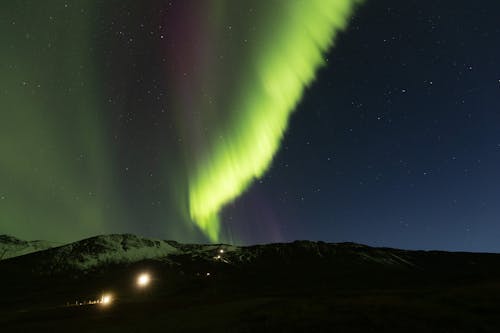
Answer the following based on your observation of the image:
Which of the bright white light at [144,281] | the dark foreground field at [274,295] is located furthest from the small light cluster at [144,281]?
the dark foreground field at [274,295]

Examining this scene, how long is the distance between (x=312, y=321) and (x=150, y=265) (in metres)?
179

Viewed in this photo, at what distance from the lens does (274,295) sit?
251ft

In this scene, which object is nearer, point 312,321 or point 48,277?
point 312,321

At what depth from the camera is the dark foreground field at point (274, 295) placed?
1120 inches

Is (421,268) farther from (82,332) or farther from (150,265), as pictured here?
(82,332)

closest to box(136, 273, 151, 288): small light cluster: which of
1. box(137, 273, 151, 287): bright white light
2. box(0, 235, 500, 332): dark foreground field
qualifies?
box(137, 273, 151, 287): bright white light

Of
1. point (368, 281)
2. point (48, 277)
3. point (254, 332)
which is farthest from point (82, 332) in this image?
point (48, 277)

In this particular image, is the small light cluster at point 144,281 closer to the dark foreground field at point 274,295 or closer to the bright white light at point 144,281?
the bright white light at point 144,281

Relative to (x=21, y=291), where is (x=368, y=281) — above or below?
below

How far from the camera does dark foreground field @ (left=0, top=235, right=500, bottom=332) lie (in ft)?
93.4

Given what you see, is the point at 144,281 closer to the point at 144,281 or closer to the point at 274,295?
the point at 144,281

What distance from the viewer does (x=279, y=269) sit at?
570ft

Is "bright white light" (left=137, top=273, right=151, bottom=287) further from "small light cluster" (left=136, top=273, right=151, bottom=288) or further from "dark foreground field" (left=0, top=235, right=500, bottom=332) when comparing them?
"dark foreground field" (left=0, top=235, right=500, bottom=332)

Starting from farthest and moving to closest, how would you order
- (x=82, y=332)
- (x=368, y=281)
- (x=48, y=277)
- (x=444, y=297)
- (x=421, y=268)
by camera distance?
(x=48, y=277)
(x=421, y=268)
(x=368, y=281)
(x=444, y=297)
(x=82, y=332)
